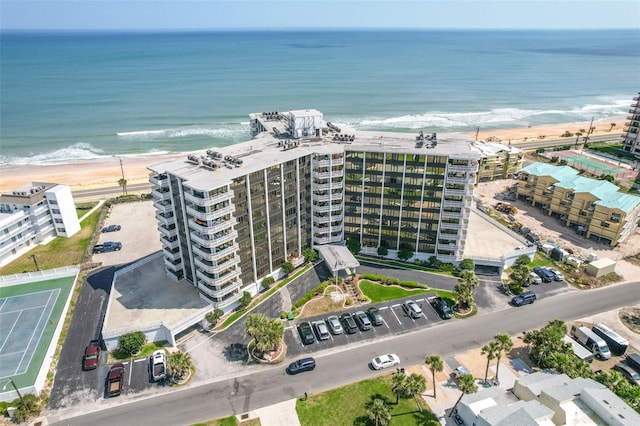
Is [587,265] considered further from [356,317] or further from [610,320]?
[356,317]

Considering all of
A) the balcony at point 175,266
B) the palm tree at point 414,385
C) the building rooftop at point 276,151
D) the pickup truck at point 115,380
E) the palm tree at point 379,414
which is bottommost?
the pickup truck at point 115,380

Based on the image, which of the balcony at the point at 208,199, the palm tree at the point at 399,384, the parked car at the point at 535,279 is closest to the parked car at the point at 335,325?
the palm tree at the point at 399,384

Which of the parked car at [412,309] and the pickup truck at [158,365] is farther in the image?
the parked car at [412,309]

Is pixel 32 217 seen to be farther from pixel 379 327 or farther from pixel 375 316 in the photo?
pixel 379 327

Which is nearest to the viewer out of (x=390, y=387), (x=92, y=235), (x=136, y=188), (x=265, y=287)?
(x=390, y=387)

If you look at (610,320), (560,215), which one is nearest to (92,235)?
(610,320)

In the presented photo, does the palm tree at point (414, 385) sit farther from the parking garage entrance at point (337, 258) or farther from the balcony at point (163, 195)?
the balcony at point (163, 195)
